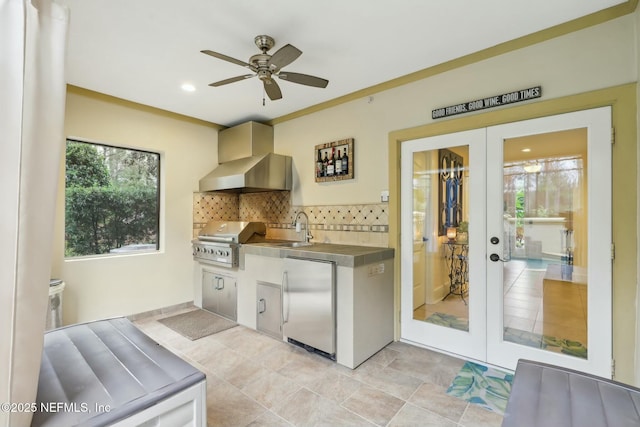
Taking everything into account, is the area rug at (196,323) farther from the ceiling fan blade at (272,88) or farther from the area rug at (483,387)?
the ceiling fan blade at (272,88)

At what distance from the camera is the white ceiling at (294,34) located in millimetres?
1957

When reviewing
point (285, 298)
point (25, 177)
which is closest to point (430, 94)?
point (285, 298)

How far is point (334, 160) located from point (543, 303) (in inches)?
94.1

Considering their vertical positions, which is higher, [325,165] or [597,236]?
[325,165]

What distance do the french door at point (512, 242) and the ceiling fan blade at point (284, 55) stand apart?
59.6 inches

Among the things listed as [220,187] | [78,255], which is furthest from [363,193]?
[78,255]

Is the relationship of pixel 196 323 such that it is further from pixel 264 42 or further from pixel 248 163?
pixel 264 42

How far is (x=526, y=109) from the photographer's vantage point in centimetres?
229

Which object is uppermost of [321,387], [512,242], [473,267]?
[512,242]

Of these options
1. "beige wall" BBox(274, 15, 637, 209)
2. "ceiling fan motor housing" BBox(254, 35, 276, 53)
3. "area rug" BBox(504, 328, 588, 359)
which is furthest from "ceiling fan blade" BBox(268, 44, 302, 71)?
"area rug" BBox(504, 328, 588, 359)

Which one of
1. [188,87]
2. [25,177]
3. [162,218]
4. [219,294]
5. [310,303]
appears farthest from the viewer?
[162,218]

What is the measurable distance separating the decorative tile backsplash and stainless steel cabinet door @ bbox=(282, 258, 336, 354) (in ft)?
2.74

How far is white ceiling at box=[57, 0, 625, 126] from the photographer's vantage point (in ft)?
6.42

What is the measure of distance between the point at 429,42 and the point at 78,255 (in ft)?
13.4
